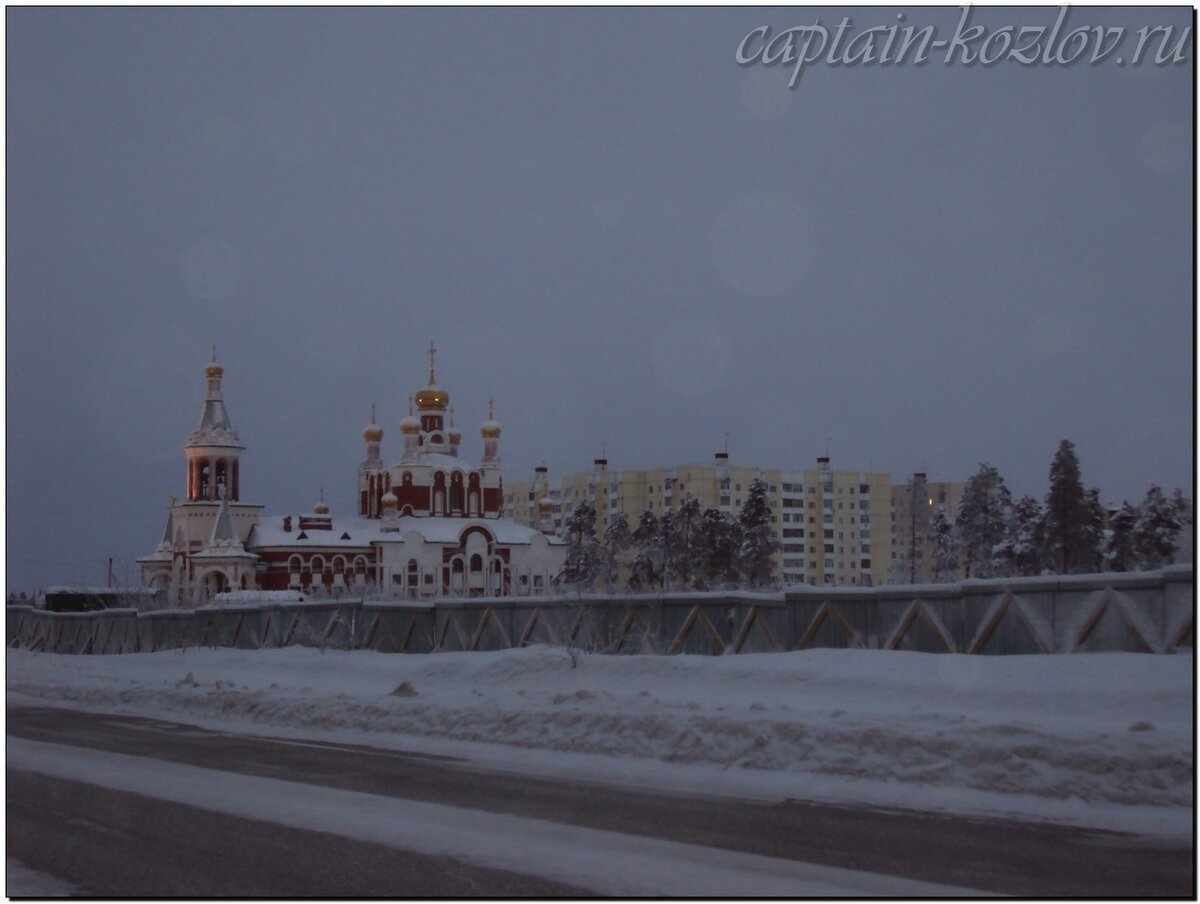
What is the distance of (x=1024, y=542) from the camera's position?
7488 centimetres

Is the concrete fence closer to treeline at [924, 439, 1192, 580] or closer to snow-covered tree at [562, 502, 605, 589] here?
treeline at [924, 439, 1192, 580]

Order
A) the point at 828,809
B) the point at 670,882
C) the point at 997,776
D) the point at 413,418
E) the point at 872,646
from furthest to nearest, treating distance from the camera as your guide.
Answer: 1. the point at 413,418
2. the point at 872,646
3. the point at 997,776
4. the point at 828,809
5. the point at 670,882

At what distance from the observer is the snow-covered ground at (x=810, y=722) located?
39.7 feet

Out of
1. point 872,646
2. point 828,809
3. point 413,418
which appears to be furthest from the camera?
point 413,418

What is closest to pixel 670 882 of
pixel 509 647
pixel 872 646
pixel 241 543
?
pixel 872 646

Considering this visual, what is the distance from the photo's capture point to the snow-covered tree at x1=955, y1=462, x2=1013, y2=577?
277 ft

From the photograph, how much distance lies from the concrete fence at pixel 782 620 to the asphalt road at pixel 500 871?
7.22 m

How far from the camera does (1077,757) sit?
40.5 feet

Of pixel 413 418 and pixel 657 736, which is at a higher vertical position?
pixel 413 418

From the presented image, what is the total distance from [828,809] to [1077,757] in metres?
2.37

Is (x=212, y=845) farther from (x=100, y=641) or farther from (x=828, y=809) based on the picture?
(x=100, y=641)

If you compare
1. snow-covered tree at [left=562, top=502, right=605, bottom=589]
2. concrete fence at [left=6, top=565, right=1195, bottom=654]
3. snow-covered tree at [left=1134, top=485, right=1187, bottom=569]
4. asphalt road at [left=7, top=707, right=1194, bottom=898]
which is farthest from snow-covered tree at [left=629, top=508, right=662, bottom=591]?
asphalt road at [left=7, top=707, right=1194, bottom=898]

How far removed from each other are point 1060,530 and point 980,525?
1753 centimetres

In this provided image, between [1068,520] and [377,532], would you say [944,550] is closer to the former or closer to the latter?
[1068,520]
